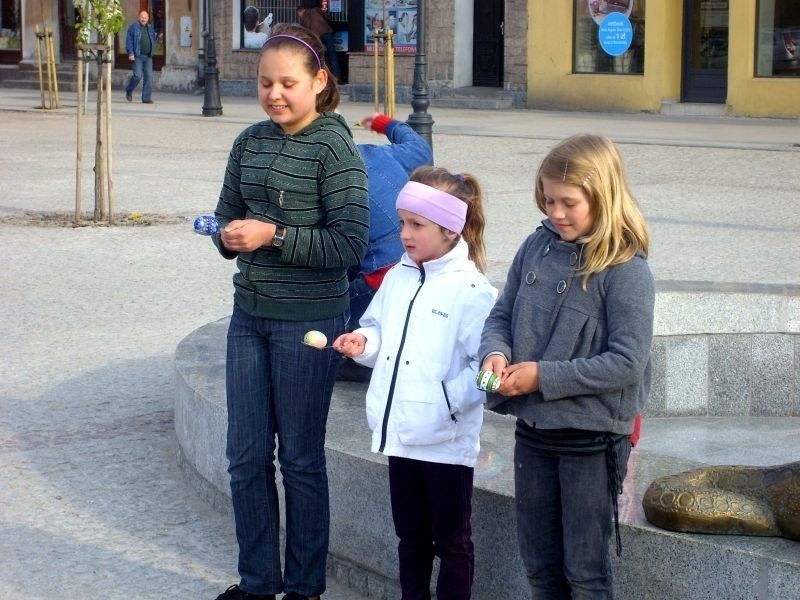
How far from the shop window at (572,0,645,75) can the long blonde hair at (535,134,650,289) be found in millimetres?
20304

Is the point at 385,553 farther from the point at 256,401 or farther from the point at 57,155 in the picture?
the point at 57,155

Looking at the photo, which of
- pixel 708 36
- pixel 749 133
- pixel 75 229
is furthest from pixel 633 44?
pixel 75 229

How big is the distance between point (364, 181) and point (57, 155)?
1348 cm

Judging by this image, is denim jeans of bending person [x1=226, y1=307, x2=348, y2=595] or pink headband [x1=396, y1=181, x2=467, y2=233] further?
denim jeans of bending person [x1=226, y1=307, x2=348, y2=595]

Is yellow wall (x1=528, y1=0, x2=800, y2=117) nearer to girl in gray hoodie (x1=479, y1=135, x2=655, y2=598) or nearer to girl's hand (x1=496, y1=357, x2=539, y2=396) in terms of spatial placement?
girl in gray hoodie (x1=479, y1=135, x2=655, y2=598)

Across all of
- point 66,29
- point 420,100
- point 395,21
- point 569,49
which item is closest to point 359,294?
point 420,100

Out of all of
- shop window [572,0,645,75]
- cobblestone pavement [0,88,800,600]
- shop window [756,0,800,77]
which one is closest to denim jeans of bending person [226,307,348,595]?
cobblestone pavement [0,88,800,600]

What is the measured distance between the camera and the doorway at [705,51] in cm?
2222

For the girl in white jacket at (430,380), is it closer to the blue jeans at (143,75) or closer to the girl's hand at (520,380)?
the girl's hand at (520,380)

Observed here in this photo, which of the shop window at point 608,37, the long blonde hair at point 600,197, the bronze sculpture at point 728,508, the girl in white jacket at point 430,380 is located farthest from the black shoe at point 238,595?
the shop window at point 608,37

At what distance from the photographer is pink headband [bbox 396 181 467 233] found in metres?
3.58

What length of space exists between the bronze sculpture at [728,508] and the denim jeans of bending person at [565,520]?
21 centimetres

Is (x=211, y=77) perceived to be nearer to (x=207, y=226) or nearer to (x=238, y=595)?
(x=238, y=595)

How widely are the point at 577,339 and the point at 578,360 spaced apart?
77mm
